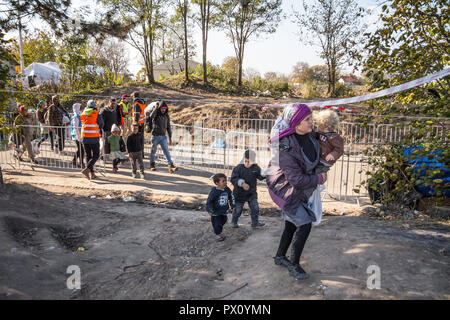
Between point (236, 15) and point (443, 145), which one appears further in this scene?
point (236, 15)

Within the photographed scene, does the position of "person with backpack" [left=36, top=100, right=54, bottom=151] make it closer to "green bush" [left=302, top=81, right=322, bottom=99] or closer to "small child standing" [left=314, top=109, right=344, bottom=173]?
"small child standing" [left=314, top=109, right=344, bottom=173]

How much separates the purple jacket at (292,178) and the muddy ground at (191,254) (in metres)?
0.84

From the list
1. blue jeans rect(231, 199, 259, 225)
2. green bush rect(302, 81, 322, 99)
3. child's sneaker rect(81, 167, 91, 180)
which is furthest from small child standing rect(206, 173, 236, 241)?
green bush rect(302, 81, 322, 99)

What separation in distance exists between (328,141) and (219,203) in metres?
1.83

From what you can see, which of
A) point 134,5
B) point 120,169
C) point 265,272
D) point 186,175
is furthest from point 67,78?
point 265,272

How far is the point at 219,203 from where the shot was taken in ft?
16.2

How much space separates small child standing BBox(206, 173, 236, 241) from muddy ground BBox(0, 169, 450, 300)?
22 cm

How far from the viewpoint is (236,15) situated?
21.8 meters

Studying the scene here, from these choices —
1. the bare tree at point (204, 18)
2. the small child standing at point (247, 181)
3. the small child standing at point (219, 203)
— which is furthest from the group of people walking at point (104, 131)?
the bare tree at point (204, 18)

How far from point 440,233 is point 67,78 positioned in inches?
823

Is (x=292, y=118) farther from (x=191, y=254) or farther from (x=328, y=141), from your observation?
(x=191, y=254)

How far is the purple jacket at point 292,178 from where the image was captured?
338 centimetres
